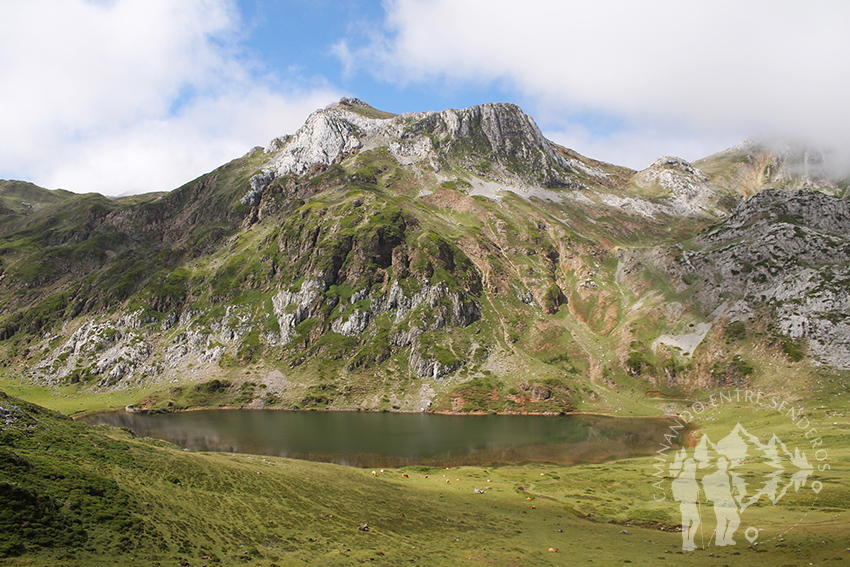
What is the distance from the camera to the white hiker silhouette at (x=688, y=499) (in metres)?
42.3

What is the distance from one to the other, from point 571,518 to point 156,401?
175 m

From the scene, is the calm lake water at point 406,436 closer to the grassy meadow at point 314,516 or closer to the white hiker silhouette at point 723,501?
the grassy meadow at point 314,516

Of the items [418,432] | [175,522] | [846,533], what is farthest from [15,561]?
[418,432]

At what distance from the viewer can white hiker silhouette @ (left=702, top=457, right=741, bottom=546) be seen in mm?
41553

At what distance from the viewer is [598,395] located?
151 metres

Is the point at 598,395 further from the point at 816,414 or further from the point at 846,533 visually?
the point at 846,533

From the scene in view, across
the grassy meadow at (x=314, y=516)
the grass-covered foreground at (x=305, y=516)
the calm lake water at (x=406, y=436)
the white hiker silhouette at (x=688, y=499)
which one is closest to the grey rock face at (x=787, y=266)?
the calm lake water at (x=406, y=436)

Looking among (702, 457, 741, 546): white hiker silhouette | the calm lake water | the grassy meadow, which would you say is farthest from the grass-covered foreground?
the calm lake water

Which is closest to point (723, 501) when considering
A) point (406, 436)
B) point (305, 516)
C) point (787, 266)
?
point (305, 516)

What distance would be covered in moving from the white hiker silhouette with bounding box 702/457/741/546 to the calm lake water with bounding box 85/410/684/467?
31.1 meters

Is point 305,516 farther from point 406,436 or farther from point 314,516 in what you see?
point 406,436

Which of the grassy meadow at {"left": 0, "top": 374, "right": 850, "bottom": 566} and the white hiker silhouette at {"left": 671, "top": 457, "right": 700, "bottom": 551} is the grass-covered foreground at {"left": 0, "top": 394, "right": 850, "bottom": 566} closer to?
the grassy meadow at {"left": 0, "top": 374, "right": 850, "bottom": 566}

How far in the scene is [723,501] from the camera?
5275cm

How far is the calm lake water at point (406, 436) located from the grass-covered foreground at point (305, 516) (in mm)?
31472
